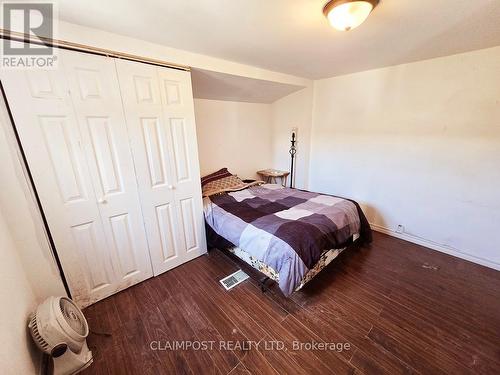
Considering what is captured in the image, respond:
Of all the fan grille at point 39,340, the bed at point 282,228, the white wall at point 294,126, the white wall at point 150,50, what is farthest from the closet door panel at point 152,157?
the white wall at point 294,126

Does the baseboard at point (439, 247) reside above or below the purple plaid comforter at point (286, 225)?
below

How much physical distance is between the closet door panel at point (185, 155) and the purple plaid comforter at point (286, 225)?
21 centimetres

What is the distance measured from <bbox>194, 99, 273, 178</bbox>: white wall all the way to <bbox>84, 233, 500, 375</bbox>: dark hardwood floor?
5.70 feet

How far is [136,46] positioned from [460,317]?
3.43 meters

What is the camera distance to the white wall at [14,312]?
961 millimetres

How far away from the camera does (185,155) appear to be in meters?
2.09

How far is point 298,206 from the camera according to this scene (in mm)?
2330

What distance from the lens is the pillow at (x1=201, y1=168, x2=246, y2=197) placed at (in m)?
2.74

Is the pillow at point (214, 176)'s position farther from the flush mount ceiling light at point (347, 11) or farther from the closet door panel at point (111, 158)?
the flush mount ceiling light at point (347, 11)

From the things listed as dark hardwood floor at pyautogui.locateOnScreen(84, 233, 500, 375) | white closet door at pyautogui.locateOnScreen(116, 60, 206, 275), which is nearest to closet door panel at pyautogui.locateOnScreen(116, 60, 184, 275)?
white closet door at pyautogui.locateOnScreen(116, 60, 206, 275)

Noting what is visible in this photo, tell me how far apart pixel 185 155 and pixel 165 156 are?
21cm

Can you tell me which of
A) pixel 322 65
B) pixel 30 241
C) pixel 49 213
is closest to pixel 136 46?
pixel 49 213

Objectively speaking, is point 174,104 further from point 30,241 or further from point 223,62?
point 30,241

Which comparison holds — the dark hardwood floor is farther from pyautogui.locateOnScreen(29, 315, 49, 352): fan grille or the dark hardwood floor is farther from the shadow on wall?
the shadow on wall
